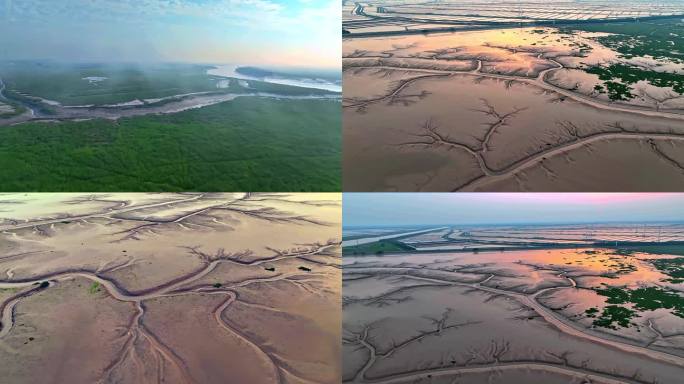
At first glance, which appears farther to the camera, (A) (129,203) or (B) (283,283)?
(A) (129,203)

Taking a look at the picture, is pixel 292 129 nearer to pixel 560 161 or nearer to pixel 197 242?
pixel 197 242

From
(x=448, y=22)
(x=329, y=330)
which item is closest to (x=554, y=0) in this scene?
(x=448, y=22)

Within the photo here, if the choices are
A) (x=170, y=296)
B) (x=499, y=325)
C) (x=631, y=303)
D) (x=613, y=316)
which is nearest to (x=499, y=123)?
(x=631, y=303)

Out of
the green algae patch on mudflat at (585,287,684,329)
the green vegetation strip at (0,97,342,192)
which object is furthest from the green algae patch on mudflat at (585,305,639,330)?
the green vegetation strip at (0,97,342,192)

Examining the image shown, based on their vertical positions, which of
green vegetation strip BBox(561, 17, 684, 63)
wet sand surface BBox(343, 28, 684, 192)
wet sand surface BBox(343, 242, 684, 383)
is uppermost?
green vegetation strip BBox(561, 17, 684, 63)

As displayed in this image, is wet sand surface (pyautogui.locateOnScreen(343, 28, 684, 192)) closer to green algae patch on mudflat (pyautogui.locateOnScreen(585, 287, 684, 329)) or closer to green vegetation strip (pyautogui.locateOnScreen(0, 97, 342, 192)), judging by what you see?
green algae patch on mudflat (pyautogui.locateOnScreen(585, 287, 684, 329))

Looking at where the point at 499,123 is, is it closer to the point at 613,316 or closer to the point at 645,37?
the point at 613,316
